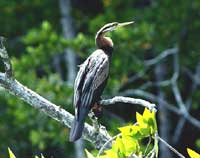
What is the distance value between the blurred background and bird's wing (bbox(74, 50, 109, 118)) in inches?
192

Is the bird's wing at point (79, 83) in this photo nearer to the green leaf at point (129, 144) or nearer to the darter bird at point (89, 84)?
the darter bird at point (89, 84)

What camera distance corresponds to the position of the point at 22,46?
12.9 meters

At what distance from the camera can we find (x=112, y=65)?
10.5m

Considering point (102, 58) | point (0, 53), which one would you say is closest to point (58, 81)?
point (102, 58)

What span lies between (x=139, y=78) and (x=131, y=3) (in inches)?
43.3

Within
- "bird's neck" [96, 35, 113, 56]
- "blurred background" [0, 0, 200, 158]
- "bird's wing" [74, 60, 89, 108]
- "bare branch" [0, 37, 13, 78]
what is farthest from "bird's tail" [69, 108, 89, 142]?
"blurred background" [0, 0, 200, 158]

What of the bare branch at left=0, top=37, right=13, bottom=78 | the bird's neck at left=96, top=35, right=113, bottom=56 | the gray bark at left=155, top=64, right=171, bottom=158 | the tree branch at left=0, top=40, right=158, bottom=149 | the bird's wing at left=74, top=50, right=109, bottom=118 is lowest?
the gray bark at left=155, top=64, right=171, bottom=158

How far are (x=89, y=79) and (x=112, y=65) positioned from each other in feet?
19.3

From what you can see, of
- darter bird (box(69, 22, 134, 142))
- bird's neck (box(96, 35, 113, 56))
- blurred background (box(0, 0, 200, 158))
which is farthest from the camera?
blurred background (box(0, 0, 200, 158))

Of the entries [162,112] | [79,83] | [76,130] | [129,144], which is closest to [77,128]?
[76,130]

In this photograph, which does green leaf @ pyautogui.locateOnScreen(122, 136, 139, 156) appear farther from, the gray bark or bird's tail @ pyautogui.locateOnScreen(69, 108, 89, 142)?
the gray bark

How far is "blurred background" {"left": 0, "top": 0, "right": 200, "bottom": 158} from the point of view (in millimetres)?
10281

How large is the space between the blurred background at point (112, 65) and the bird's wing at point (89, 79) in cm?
489

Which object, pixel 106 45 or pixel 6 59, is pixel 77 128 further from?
pixel 106 45
